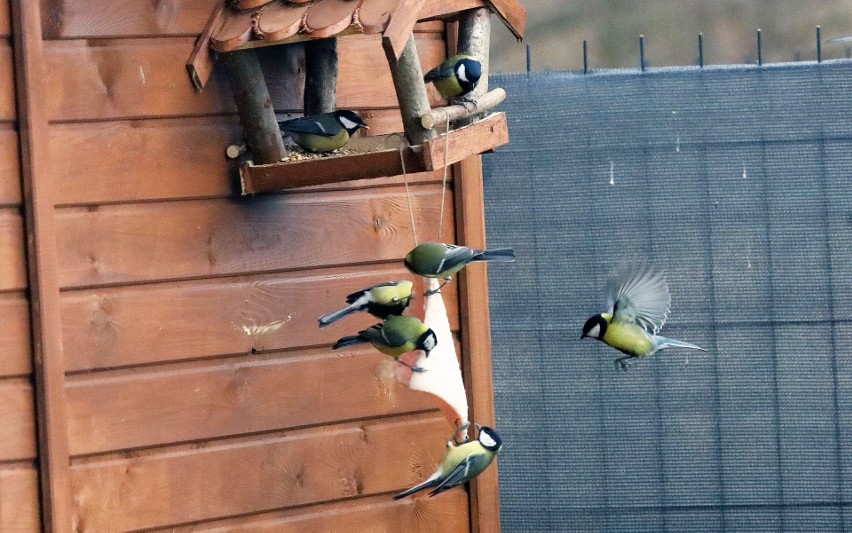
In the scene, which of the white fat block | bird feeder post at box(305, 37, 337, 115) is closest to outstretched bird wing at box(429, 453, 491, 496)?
the white fat block

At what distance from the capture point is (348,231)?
8.77 ft

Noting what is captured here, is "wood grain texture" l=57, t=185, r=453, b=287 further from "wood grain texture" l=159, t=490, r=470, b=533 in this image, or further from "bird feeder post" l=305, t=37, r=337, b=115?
"wood grain texture" l=159, t=490, r=470, b=533

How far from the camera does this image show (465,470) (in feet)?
6.88

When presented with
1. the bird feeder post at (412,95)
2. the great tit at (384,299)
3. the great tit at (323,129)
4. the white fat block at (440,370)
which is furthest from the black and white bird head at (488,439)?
the great tit at (323,129)

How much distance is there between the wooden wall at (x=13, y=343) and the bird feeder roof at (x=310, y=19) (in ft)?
1.39

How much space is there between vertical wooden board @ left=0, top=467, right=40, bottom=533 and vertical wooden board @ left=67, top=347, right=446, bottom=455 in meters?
0.11

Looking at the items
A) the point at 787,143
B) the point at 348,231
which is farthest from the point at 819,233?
the point at 348,231

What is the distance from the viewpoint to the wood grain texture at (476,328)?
2777 mm

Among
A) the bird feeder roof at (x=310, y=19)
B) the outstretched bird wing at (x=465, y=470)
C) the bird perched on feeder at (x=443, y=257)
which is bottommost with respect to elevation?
the outstretched bird wing at (x=465, y=470)

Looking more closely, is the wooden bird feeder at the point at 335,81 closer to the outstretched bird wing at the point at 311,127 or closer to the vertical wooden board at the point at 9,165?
the outstretched bird wing at the point at 311,127

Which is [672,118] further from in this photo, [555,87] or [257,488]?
[257,488]

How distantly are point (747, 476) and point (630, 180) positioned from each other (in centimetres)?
92

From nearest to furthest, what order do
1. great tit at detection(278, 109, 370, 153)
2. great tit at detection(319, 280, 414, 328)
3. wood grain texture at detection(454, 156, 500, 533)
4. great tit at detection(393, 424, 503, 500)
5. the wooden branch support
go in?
great tit at detection(393, 424, 503, 500), great tit at detection(319, 280, 414, 328), the wooden branch support, great tit at detection(278, 109, 370, 153), wood grain texture at detection(454, 156, 500, 533)

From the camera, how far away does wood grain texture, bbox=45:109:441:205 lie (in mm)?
2389
